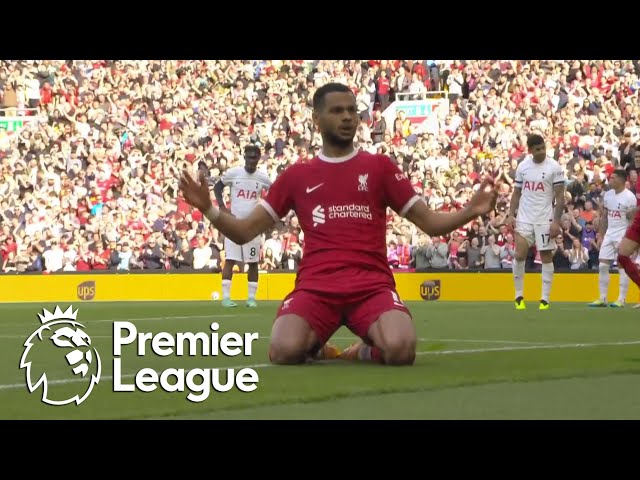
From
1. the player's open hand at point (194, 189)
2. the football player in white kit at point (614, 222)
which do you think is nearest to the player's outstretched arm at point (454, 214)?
the player's open hand at point (194, 189)

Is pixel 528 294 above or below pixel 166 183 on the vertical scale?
below

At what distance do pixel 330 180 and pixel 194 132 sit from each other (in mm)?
24811

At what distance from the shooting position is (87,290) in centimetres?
2933

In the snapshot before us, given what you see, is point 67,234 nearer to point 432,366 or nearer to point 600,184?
point 600,184

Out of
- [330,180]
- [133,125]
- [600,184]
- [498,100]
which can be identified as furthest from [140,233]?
[330,180]

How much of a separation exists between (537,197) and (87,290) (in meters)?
12.3

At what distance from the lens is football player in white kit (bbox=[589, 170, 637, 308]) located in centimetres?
2267

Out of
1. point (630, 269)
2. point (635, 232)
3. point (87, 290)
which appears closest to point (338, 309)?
point (630, 269)

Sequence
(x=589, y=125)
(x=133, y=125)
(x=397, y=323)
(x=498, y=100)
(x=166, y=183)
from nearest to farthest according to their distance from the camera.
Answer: (x=397, y=323), (x=589, y=125), (x=498, y=100), (x=166, y=183), (x=133, y=125)

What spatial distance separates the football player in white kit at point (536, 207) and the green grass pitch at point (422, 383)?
5.92 meters

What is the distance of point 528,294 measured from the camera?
2592 centimetres

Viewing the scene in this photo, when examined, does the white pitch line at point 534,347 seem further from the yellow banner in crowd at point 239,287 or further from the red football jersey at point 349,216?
the yellow banner in crowd at point 239,287

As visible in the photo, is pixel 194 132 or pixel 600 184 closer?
pixel 600 184

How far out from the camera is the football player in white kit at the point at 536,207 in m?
20.9
